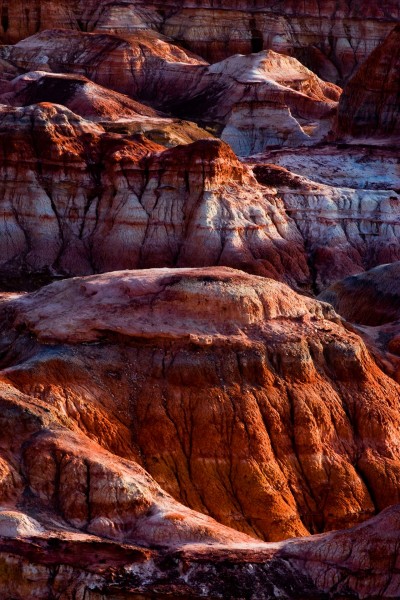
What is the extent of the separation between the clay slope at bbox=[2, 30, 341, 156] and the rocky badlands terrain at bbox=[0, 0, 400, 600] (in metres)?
25.1

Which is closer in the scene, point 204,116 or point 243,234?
point 243,234

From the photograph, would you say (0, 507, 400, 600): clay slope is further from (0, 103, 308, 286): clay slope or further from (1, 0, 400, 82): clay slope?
(1, 0, 400, 82): clay slope

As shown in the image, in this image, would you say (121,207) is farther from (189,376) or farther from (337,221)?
(189,376)

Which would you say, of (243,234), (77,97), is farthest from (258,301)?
(77,97)

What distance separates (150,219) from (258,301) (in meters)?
32.2

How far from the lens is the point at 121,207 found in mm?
76250

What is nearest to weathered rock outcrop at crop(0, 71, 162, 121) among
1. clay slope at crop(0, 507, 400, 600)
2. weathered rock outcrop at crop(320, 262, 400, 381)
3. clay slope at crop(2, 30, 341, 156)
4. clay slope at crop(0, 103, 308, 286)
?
clay slope at crop(2, 30, 341, 156)

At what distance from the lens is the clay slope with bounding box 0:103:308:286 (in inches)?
2955

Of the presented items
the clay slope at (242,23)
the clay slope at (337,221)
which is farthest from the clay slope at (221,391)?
the clay slope at (242,23)

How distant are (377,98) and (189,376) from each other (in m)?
51.6

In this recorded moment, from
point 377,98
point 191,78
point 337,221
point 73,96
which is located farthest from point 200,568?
point 191,78

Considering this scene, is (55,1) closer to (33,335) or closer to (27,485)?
(33,335)

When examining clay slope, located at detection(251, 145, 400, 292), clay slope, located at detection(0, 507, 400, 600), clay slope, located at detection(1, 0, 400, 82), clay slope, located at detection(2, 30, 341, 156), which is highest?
clay slope, located at detection(1, 0, 400, 82)

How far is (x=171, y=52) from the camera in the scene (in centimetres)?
12025
